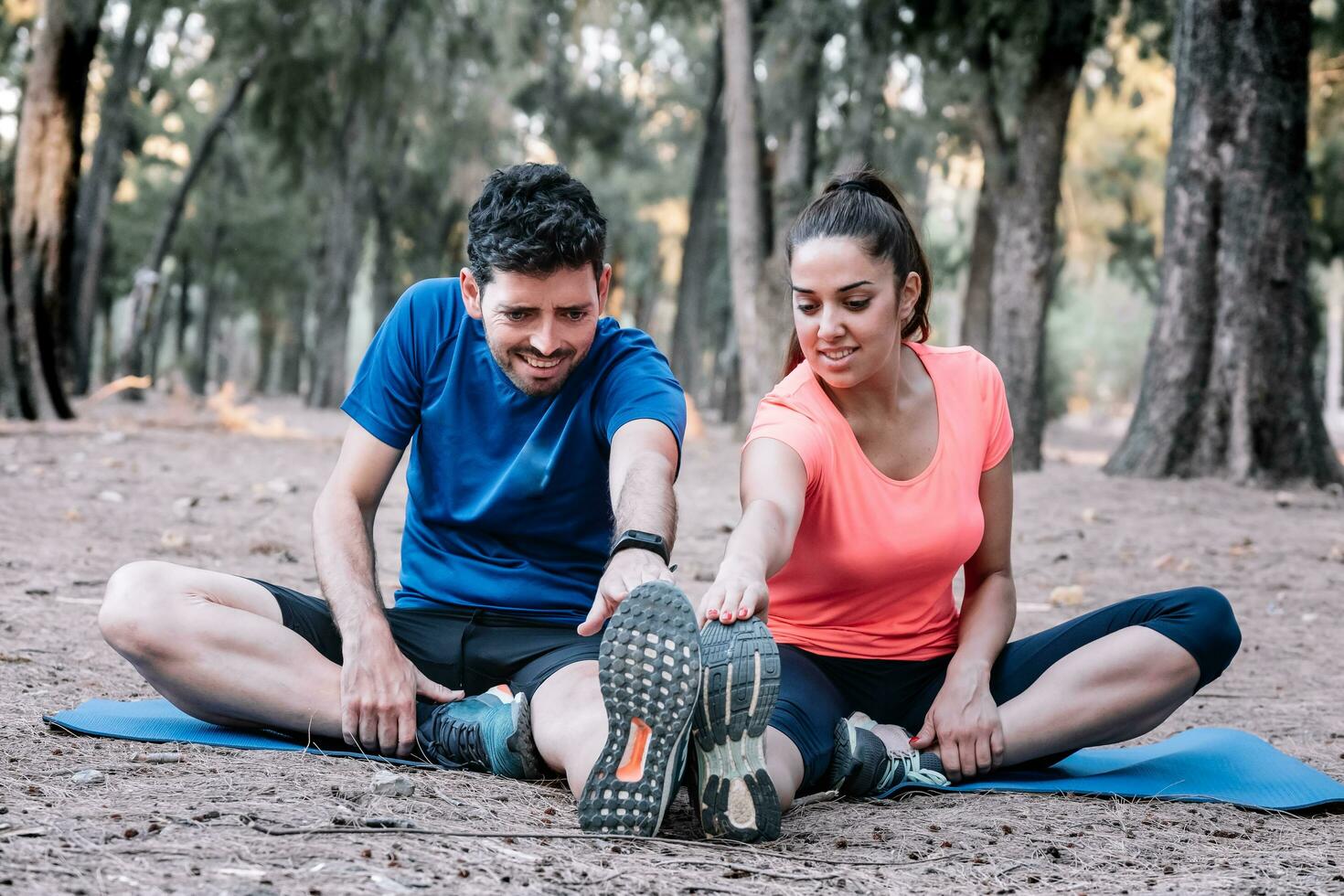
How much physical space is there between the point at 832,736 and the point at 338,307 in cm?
2019

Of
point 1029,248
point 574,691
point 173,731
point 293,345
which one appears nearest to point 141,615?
point 173,731

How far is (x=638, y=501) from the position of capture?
10.2 ft

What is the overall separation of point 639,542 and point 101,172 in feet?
56.5

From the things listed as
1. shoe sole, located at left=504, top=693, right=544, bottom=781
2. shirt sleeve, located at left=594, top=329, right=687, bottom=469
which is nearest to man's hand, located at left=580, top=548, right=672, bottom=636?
shoe sole, located at left=504, top=693, right=544, bottom=781

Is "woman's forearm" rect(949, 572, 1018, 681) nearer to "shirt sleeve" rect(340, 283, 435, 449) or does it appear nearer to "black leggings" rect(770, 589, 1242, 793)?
"black leggings" rect(770, 589, 1242, 793)

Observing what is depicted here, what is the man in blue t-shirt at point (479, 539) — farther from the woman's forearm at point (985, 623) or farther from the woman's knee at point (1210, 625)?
the woman's knee at point (1210, 625)

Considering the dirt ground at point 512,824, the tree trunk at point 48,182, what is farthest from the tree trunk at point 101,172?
the dirt ground at point 512,824

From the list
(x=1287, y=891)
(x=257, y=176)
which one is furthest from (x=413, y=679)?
(x=257, y=176)

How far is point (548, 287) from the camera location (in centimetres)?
325

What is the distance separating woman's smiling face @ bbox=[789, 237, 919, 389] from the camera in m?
3.17

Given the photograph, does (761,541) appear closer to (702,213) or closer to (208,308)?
(702,213)

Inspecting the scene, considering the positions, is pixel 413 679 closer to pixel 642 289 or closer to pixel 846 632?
pixel 846 632

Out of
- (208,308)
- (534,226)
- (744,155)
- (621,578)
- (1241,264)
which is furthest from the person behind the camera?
(208,308)

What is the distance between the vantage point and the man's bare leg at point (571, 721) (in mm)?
2943
